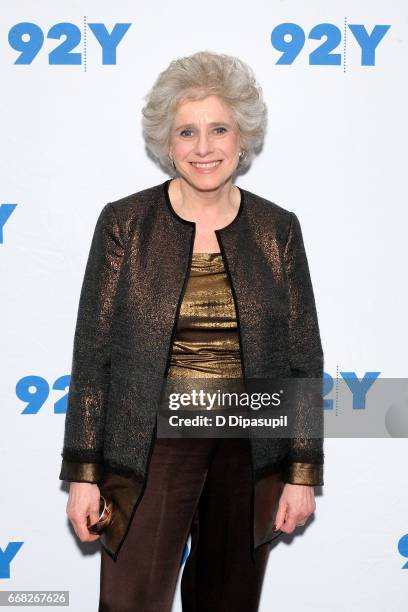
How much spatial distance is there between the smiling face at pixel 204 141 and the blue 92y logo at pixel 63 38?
1.78 feet

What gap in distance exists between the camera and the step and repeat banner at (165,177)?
7.27 ft

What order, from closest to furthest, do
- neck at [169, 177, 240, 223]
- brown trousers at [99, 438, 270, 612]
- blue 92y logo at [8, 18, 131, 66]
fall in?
brown trousers at [99, 438, 270, 612], neck at [169, 177, 240, 223], blue 92y logo at [8, 18, 131, 66]

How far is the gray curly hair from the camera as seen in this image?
1785mm

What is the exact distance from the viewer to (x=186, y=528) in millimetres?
1800

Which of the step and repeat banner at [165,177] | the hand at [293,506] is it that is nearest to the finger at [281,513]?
the hand at [293,506]

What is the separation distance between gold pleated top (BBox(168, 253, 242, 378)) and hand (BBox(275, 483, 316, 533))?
0.33 meters

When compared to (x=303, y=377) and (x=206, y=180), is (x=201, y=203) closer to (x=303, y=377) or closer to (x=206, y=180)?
(x=206, y=180)

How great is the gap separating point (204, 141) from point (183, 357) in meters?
0.50

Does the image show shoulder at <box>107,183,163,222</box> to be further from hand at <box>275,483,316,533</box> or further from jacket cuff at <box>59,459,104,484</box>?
hand at <box>275,483,316,533</box>

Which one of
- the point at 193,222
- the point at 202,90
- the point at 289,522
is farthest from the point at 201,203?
the point at 289,522

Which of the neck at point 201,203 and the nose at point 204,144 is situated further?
the neck at point 201,203

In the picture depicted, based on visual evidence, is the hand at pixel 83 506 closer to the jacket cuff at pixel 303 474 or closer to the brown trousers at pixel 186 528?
the brown trousers at pixel 186 528

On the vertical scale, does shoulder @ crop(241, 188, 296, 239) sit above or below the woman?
above

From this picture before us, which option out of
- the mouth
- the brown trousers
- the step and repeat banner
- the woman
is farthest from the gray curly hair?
the brown trousers
